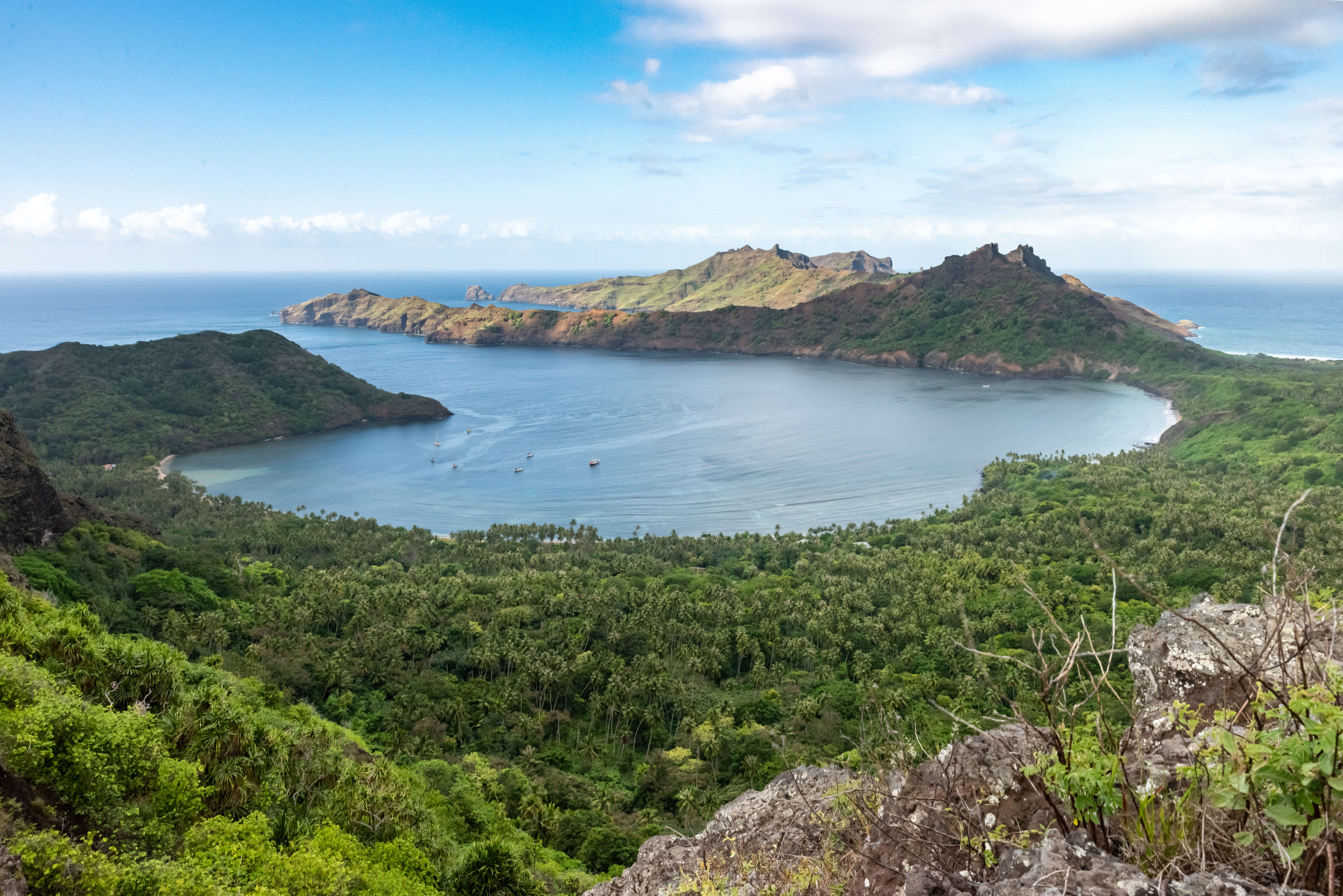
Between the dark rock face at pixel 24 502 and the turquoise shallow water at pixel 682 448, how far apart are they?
112ft

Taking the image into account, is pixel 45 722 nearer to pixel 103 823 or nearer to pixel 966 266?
pixel 103 823

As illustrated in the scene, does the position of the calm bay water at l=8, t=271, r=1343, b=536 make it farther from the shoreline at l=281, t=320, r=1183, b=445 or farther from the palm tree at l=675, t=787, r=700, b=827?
the palm tree at l=675, t=787, r=700, b=827

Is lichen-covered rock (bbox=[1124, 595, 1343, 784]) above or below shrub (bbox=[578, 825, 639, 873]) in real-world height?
above

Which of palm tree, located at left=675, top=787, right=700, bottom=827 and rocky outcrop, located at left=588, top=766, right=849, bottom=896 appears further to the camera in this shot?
palm tree, located at left=675, top=787, right=700, bottom=827

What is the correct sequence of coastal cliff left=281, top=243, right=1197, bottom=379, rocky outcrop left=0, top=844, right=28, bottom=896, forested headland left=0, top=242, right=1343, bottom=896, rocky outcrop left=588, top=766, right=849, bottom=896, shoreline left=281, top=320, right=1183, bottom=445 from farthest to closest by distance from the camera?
coastal cliff left=281, top=243, right=1197, bottom=379
shoreline left=281, top=320, right=1183, bottom=445
forested headland left=0, top=242, right=1343, bottom=896
rocky outcrop left=588, top=766, right=849, bottom=896
rocky outcrop left=0, top=844, right=28, bottom=896

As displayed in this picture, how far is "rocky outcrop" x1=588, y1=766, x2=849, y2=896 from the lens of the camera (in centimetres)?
1266

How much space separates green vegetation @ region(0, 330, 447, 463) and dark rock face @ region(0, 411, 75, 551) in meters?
56.3

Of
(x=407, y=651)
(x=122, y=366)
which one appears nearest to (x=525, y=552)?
(x=407, y=651)

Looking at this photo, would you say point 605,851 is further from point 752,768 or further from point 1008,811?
point 1008,811

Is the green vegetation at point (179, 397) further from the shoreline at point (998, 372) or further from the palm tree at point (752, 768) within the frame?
the shoreline at point (998, 372)

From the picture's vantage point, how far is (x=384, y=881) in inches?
685

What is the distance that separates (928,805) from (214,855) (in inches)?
571

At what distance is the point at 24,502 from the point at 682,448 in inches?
2888

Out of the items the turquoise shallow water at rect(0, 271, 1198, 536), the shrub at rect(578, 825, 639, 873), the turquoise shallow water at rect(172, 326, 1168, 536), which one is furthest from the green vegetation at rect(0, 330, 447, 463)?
the shrub at rect(578, 825, 639, 873)
